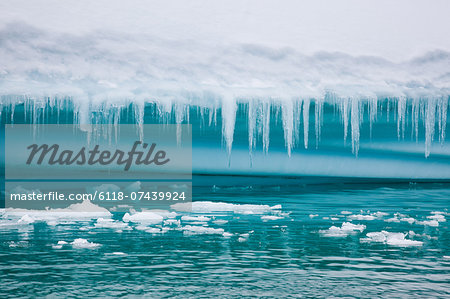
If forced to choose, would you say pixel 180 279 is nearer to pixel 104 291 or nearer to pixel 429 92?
pixel 104 291

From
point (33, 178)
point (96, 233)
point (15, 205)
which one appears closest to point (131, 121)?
point (15, 205)

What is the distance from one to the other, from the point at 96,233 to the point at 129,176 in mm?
15215

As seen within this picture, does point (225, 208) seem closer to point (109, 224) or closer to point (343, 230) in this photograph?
point (109, 224)

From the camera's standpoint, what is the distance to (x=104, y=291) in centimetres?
676

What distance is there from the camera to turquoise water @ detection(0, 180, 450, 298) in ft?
22.9

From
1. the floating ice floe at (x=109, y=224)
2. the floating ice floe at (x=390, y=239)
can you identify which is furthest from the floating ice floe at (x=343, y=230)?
the floating ice floe at (x=109, y=224)

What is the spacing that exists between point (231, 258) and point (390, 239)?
355cm

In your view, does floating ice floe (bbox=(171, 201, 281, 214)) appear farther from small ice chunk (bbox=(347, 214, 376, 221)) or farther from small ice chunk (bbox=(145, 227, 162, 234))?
small ice chunk (bbox=(145, 227, 162, 234))

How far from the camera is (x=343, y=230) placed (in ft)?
40.2

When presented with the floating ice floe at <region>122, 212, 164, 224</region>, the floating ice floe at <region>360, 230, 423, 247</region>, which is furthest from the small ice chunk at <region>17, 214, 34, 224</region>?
the floating ice floe at <region>360, 230, 423, 247</region>

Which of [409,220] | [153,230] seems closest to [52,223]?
[153,230]

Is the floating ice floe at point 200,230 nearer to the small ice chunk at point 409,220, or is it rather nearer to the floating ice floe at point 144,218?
the floating ice floe at point 144,218

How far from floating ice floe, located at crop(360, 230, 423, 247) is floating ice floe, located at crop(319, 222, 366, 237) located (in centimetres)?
65

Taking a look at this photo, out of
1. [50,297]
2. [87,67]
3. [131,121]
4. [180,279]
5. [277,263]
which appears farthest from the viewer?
[131,121]
